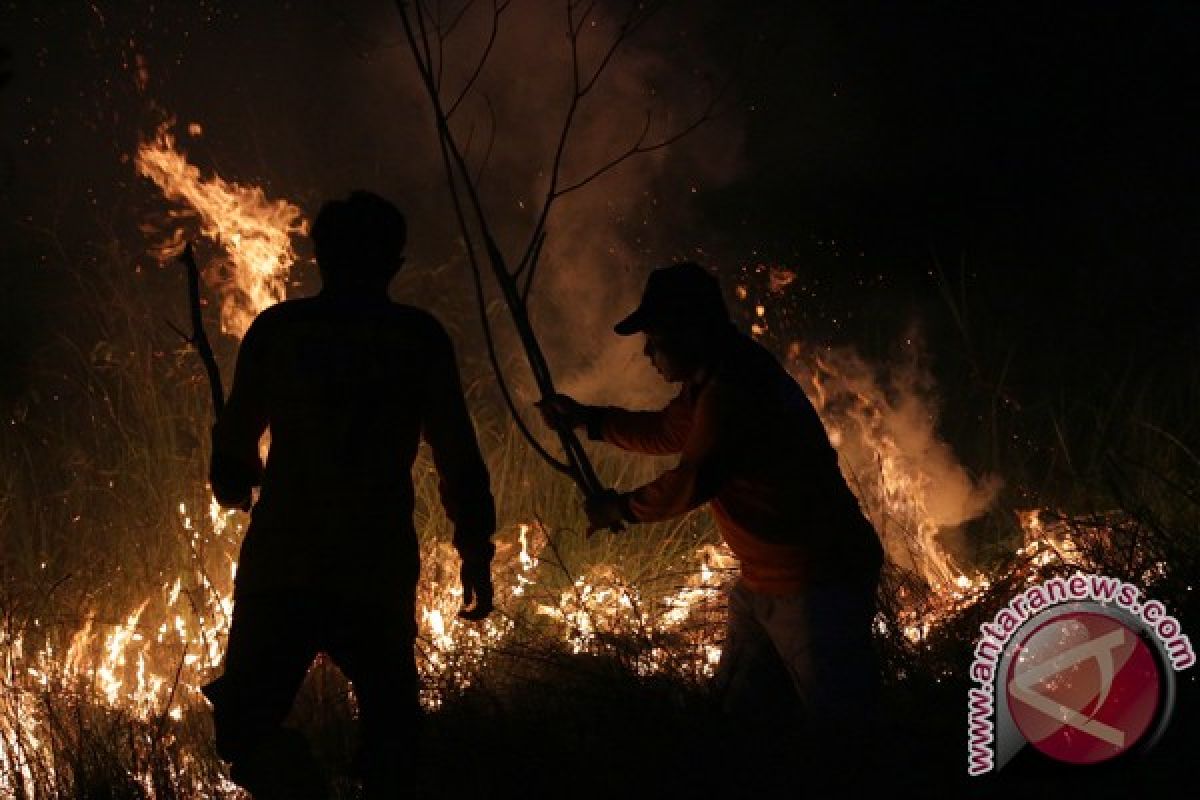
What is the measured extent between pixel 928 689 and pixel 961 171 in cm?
1059

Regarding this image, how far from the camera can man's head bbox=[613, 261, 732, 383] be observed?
4.31m

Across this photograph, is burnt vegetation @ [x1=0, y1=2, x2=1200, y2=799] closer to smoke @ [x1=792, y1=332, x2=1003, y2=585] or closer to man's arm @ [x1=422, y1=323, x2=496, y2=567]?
smoke @ [x1=792, y1=332, x2=1003, y2=585]

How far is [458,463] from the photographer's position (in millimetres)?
3768

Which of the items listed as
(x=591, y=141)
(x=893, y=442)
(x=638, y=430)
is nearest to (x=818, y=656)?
(x=638, y=430)

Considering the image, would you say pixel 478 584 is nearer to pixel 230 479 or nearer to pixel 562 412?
pixel 230 479

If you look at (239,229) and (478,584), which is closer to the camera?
(478,584)

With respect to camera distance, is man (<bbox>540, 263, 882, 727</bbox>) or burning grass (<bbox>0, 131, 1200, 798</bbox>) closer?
man (<bbox>540, 263, 882, 727</bbox>)

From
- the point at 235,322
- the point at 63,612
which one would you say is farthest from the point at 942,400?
the point at 63,612

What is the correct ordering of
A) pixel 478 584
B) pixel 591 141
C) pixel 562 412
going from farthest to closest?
pixel 591 141, pixel 562 412, pixel 478 584

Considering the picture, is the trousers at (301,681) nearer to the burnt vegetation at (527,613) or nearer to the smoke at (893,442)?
the burnt vegetation at (527,613)

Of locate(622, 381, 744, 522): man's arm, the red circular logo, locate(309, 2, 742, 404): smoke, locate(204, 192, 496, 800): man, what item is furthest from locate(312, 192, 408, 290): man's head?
locate(309, 2, 742, 404): smoke

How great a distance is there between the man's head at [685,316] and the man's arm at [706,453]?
0.18m

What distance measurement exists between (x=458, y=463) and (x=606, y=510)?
803mm

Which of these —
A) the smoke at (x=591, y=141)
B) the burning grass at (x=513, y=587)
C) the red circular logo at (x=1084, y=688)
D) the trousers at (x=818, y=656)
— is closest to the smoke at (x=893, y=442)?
the burning grass at (x=513, y=587)
